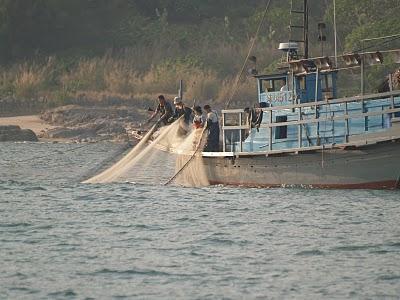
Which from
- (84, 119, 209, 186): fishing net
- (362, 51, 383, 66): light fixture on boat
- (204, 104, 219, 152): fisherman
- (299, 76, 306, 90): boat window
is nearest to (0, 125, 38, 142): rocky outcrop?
(84, 119, 209, 186): fishing net

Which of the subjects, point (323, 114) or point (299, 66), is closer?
point (323, 114)

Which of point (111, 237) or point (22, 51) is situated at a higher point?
point (22, 51)

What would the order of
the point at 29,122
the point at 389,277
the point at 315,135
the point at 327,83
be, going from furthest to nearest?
the point at 29,122
the point at 327,83
the point at 315,135
the point at 389,277

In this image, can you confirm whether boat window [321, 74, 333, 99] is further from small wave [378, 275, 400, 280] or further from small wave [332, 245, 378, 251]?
small wave [378, 275, 400, 280]

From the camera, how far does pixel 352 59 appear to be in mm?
31109

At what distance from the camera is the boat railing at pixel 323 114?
99.2 ft

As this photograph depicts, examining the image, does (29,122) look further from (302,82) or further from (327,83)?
(327,83)

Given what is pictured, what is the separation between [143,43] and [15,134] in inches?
580

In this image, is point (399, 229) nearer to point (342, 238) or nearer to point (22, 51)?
point (342, 238)

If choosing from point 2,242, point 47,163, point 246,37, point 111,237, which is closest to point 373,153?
point 111,237

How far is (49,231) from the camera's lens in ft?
87.8

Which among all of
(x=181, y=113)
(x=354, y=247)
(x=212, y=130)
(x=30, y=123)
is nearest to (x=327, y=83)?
(x=212, y=130)

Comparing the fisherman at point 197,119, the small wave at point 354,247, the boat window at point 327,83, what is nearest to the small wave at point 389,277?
the small wave at point 354,247

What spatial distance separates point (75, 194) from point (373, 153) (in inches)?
305
